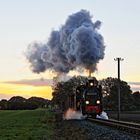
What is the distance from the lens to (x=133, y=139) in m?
Answer: 23.1

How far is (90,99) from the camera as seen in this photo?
164ft

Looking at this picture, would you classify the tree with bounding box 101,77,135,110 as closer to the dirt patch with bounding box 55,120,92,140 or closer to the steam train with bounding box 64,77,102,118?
the steam train with bounding box 64,77,102,118

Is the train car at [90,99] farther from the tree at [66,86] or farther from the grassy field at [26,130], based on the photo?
the tree at [66,86]

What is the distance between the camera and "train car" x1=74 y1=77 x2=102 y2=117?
49.7m

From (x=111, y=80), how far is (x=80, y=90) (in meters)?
128

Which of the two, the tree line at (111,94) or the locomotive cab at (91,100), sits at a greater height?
the tree line at (111,94)

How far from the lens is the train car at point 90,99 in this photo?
49719 mm

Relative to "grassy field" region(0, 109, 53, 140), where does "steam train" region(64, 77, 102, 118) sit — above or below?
above

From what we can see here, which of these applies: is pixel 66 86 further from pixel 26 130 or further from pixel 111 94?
pixel 26 130

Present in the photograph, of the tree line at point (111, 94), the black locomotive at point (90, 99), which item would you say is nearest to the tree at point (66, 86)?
the tree line at point (111, 94)

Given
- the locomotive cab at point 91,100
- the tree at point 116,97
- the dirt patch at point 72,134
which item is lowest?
the dirt patch at point 72,134

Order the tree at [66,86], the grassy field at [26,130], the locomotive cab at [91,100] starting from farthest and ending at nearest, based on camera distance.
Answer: the tree at [66,86]
the locomotive cab at [91,100]
the grassy field at [26,130]

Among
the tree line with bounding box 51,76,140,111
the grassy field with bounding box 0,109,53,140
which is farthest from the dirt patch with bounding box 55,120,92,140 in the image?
the tree line with bounding box 51,76,140,111

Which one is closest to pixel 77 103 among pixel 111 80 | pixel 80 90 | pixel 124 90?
pixel 80 90
